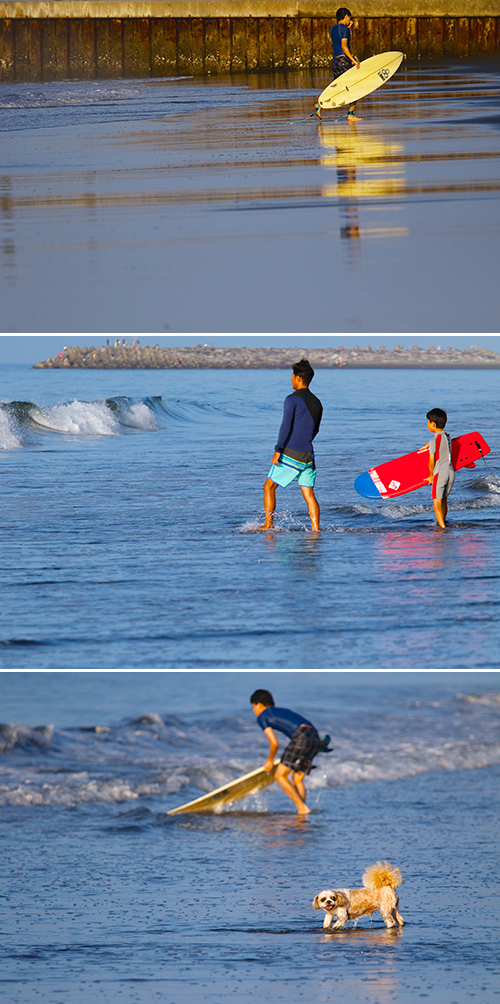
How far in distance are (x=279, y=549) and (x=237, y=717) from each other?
323cm

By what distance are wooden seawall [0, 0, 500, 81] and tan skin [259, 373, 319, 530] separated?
47.7ft

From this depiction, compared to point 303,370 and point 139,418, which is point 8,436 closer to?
point 139,418

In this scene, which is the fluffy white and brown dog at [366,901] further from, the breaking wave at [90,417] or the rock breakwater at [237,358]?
the rock breakwater at [237,358]

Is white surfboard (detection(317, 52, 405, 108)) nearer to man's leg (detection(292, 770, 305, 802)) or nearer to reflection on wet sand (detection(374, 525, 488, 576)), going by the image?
reflection on wet sand (detection(374, 525, 488, 576))

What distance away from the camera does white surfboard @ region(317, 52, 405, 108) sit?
13719mm

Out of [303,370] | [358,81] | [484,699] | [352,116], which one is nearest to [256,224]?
[303,370]

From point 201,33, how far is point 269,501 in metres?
15.2

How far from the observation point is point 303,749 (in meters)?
7.21

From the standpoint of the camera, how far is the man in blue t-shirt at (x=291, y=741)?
Result: 722cm

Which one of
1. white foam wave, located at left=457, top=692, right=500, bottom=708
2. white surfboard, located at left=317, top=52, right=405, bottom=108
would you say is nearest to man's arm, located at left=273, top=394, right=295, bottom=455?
white foam wave, located at left=457, top=692, right=500, bottom=708

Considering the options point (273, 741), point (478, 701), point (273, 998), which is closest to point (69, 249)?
point (273, 741)

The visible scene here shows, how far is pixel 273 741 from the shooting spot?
723cm

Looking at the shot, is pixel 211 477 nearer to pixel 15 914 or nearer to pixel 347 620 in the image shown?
pixel 347 620

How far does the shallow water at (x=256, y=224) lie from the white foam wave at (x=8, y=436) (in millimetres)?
3489
